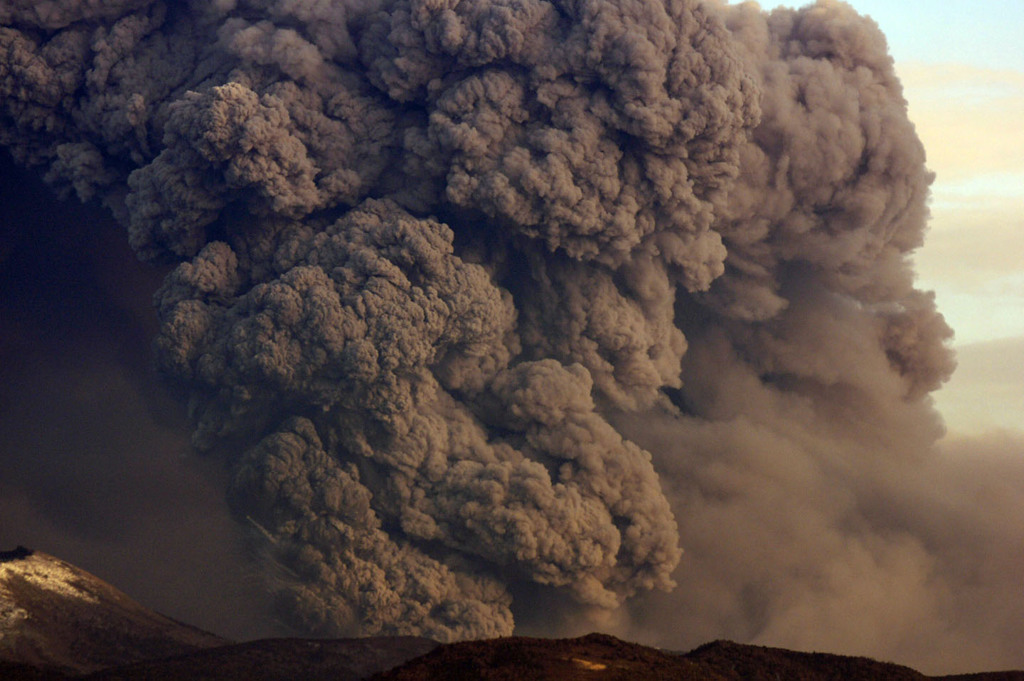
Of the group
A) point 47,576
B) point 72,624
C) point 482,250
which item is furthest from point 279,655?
point 482,250

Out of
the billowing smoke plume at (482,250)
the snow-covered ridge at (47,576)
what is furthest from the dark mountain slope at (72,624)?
the billowing smoke plume at (482,250)

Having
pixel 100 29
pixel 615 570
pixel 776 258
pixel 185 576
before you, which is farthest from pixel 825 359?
pixel 100 29

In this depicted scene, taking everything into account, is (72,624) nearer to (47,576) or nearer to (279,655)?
(47,576)

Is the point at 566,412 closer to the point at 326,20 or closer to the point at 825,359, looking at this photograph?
the point at 825,359

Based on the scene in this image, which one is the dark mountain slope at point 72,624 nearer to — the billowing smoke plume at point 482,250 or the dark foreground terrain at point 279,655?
the dark foreground terrain at point 279,655

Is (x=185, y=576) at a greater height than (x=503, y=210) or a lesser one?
lesser
